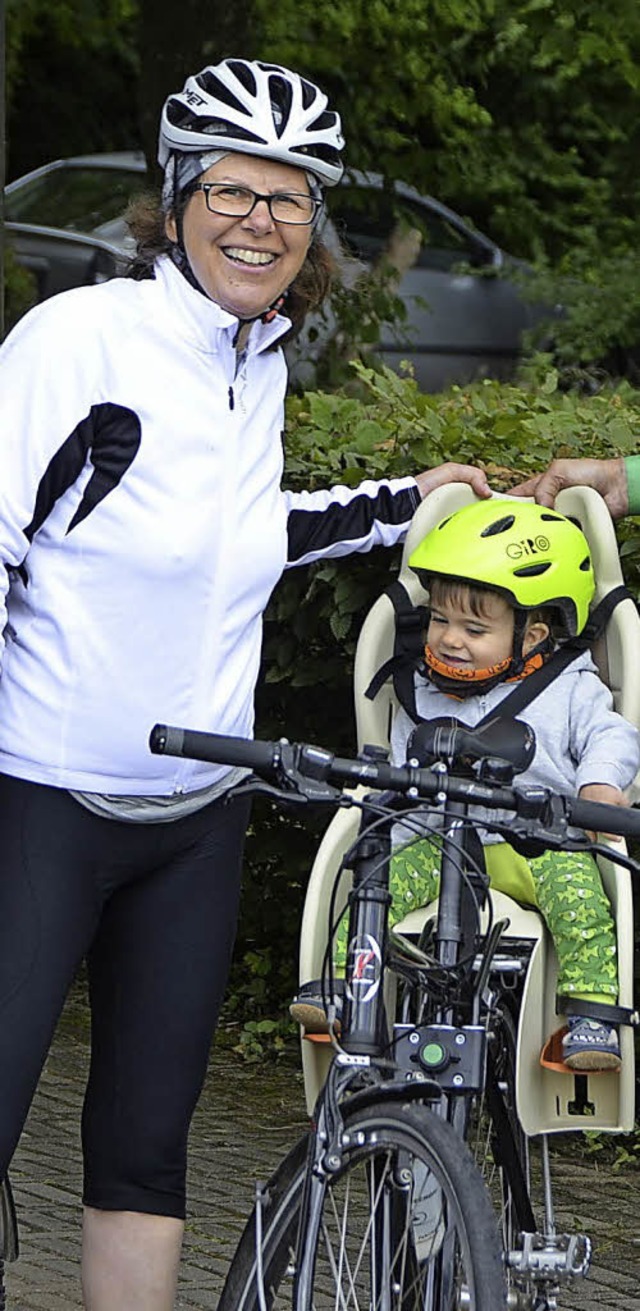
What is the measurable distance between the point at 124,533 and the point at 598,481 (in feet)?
3.94

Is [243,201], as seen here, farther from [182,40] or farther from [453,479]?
[182,40]

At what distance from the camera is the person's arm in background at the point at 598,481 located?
14.4 ft

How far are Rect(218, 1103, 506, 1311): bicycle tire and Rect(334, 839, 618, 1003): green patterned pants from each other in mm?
570

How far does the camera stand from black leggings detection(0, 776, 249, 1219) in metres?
3.57

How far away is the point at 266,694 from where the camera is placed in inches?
243

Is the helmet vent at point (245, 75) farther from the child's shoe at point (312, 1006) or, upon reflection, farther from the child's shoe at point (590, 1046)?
the child's shoe at point (590, 1046)

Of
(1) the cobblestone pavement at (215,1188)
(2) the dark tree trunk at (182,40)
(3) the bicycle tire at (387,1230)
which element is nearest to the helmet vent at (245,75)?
(3) the bicycle tire at (387,1230)

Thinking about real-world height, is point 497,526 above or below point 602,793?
above

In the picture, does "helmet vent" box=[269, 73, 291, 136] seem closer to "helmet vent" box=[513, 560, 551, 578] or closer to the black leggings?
"helmet vent" box=[513, 560, 551, 578]

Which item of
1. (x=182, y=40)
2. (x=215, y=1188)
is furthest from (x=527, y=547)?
(x=182, y=40)

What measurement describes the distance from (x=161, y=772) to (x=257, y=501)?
444 millimetres

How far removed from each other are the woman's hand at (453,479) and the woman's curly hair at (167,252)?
1.56ft

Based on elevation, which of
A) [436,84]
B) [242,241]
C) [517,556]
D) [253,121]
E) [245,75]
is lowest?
[517,556]

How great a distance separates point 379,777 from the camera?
314cm
